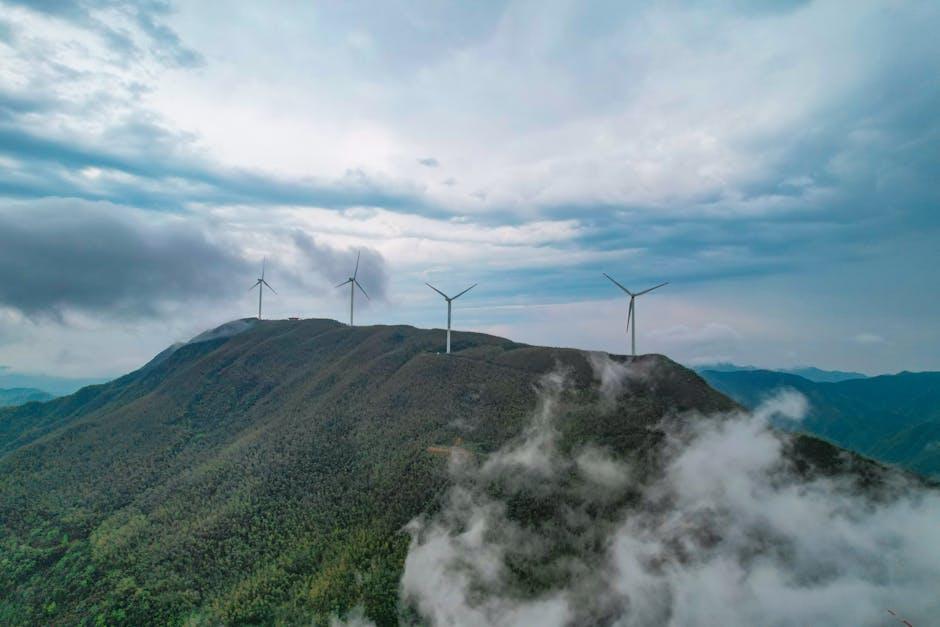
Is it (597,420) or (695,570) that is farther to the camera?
(597,420)

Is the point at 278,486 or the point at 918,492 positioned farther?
the point at 278,486

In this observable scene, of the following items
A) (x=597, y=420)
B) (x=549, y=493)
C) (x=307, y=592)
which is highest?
(x=597, y=420)

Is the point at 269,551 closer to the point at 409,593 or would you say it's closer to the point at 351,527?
the point at 351,527

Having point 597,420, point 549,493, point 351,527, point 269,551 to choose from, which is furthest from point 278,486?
point 597,420

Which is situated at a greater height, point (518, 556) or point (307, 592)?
point (518, 556)

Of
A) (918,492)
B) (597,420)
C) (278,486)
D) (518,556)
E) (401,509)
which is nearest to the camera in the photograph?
(518,556)

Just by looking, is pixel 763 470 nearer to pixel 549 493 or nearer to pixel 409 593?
pixel 549 493

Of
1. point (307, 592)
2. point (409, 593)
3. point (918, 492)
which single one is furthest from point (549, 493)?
point (918, 492)

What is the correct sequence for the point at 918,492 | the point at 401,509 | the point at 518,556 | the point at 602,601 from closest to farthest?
the point at 602,601 → the point at 518,556 → the point at 918,492 → the point at 401,509

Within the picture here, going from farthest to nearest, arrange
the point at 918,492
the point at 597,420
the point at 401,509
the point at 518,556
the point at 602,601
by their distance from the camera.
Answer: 1. the point at 597,420
2. the point at 401,509
3. the point at 918,492
4. the point at 518,556
5. the point at 602,601
